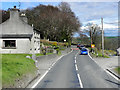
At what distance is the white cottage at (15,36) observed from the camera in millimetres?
33469

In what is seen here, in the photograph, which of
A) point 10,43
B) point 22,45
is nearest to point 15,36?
point 10,43

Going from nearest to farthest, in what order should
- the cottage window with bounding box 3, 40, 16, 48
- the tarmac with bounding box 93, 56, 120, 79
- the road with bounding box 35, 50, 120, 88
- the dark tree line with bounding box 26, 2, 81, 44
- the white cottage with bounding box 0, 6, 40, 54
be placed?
1. the road with bounding box 35, 50, 120, 88
2. the tarmac with bounding box 93, 56, 120, 79
3. the white cottage with bounding box 0, 6, 40, 54
4. the cottage window with bounding box 3, 40, 16, 48
5. the dark tree line with bounding box 26, 2, 81, 44

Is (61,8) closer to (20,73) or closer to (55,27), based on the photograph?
(55,27)

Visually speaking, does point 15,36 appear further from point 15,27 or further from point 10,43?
point 15,27

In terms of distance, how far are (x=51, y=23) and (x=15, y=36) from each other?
120 ft

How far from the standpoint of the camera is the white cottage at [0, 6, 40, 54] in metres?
33.5

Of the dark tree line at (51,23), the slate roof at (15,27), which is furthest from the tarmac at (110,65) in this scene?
the dark tree line at (51,23)

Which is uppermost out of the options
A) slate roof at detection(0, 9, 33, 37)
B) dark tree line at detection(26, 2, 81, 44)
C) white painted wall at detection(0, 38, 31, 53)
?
dark tree line at detection(26, 2, 81, 44)

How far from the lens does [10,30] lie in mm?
34719

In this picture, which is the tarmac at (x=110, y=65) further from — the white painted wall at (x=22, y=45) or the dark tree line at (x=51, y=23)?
the dark tree line at (x=51, y=23)

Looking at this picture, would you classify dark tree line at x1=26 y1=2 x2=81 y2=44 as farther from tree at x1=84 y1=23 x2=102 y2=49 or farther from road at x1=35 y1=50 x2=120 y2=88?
road at x1=35 y1=50 x2=120 y2=88

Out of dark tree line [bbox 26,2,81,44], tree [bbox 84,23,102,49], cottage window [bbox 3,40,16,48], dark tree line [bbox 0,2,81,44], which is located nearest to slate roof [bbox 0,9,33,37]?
cottage window [bbox 3,40,16,48]

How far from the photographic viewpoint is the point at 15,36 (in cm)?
3359

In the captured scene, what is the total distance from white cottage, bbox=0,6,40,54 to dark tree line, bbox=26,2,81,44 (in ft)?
111
